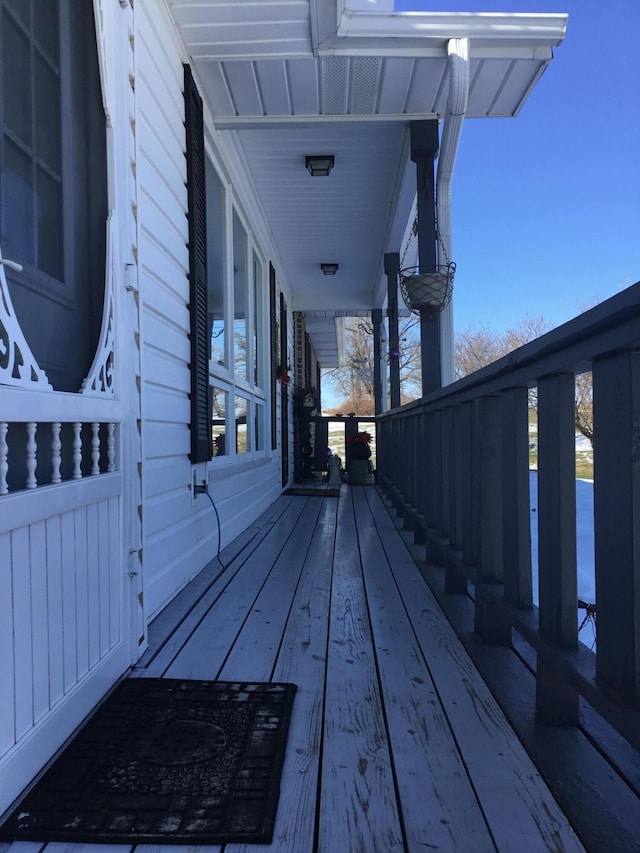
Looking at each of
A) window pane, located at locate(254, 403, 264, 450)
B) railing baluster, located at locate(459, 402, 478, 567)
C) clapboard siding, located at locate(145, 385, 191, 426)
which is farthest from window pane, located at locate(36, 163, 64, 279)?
window pane, located at locate(254, 403, 264, 450)

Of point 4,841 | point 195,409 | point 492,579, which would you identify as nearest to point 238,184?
point 195,409

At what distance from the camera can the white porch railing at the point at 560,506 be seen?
958 mm

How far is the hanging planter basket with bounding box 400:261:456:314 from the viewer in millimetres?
3459

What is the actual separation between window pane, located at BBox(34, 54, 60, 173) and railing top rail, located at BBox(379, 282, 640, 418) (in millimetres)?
1268

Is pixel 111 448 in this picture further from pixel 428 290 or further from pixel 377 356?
pixel 377 356

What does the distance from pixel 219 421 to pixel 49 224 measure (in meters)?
2.27

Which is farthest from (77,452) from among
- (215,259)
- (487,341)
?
(487,341)

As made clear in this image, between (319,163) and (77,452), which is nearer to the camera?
(77,452)

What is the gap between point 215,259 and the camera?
3.67 metres

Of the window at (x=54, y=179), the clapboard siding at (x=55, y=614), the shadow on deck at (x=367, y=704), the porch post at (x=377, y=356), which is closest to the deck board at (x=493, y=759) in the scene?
the shadow on deck at (x=367, y=704)

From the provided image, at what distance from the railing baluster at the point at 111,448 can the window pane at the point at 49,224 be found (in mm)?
442

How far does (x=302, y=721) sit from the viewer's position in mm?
1488

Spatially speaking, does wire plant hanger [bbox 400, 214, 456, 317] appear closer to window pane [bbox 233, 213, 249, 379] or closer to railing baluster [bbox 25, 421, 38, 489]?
window pane [bbox 233, 213, 249, 379]

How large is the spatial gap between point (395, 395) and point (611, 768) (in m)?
5.14
